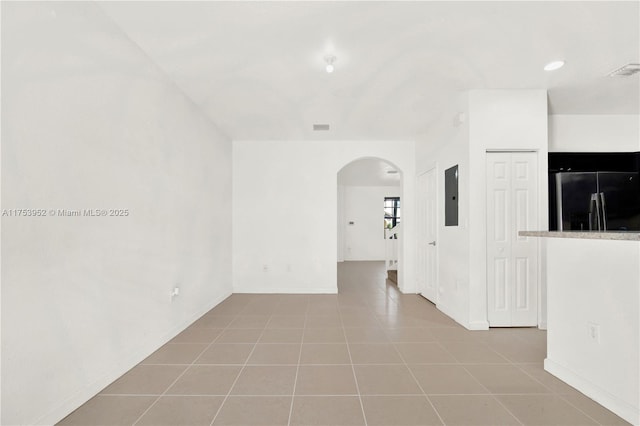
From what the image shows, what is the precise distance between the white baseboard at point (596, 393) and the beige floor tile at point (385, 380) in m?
1.13

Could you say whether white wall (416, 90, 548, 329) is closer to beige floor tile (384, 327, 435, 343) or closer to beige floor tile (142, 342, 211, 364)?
beige floor tile (384, 327, 435, 343)

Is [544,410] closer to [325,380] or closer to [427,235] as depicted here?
[325,380]

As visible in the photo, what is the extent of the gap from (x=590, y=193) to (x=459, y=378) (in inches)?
122

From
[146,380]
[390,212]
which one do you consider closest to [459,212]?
[146,380]

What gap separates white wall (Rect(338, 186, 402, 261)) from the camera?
10266mm

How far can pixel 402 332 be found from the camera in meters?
3.19

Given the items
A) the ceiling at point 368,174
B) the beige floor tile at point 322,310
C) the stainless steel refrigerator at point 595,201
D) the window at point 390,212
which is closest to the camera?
the stainless steel refrigerator at point 595,201

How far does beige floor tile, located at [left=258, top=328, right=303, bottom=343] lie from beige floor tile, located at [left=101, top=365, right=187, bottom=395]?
845 millimetres

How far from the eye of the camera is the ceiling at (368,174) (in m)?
7.90

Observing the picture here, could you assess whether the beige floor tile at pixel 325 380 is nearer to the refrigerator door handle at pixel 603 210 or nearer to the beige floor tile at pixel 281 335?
the beige floor tile at pixel 281 335

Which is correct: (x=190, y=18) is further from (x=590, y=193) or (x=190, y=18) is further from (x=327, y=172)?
(x=590, y=193)

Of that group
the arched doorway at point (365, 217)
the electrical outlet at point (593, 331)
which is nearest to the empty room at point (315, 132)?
the electrical outlet at point (593, 331)

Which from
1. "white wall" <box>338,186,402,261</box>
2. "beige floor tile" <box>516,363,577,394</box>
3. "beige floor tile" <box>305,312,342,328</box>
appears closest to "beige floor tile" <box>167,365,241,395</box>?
"beige floor tile" <box>305,312,342,328</box>

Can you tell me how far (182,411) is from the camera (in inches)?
72.2
